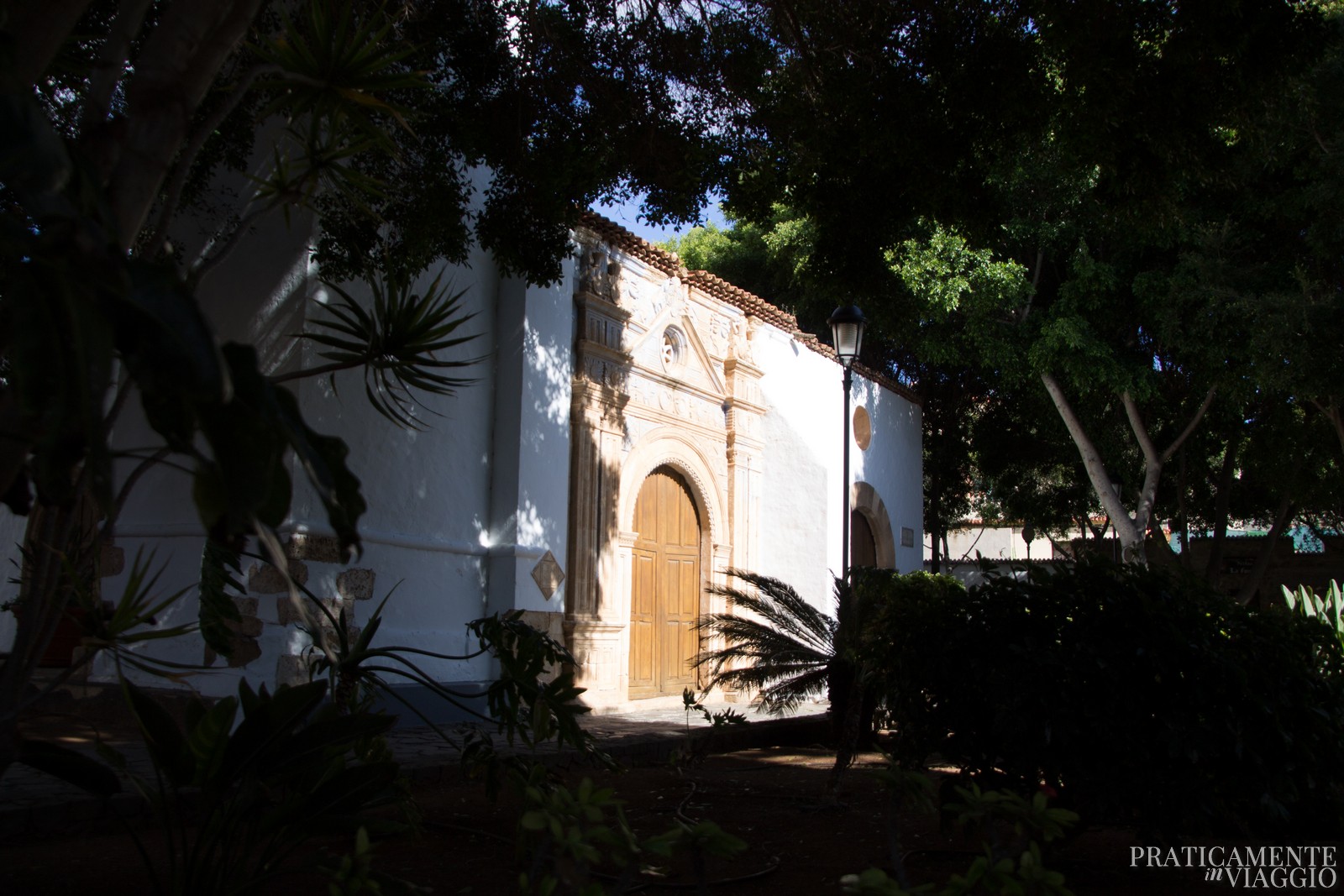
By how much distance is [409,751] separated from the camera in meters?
6.61

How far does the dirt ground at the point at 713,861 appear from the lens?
3623 millimetres

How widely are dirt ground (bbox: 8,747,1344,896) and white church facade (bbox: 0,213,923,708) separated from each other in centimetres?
214

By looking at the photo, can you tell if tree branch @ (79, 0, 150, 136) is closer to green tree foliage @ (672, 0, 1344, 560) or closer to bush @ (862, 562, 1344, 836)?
bush @ (862, 562, 1344, 836)

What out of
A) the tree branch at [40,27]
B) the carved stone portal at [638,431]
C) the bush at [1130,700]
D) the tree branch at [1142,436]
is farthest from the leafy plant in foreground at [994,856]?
the tree branch at [1142,436]

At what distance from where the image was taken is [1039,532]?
21.3 meters

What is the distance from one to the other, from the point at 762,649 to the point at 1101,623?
11.9 feet

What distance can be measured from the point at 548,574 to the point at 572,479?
107 cm

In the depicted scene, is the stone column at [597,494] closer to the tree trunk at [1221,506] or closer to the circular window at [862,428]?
the circular window at [862,428]

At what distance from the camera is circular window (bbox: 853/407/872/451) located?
15.3 m

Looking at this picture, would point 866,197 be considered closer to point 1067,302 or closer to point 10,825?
point 10,825

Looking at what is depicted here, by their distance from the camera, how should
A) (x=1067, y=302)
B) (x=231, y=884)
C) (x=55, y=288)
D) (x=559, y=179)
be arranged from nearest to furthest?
(x=55, y=288)
(x=231, y=884)
(x=559, y=179)
(x=1067, y=302)

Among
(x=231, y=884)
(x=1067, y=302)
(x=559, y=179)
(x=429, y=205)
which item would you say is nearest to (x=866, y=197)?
(x=559, y=179)

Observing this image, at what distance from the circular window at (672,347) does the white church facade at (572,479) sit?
0.02 metres

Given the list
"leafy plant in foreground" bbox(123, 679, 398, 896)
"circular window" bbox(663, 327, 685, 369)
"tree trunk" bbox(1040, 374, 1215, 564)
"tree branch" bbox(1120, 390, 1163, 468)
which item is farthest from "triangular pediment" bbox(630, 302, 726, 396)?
"leafy plant in foreground" bbox(123, 679, 398, 896)
